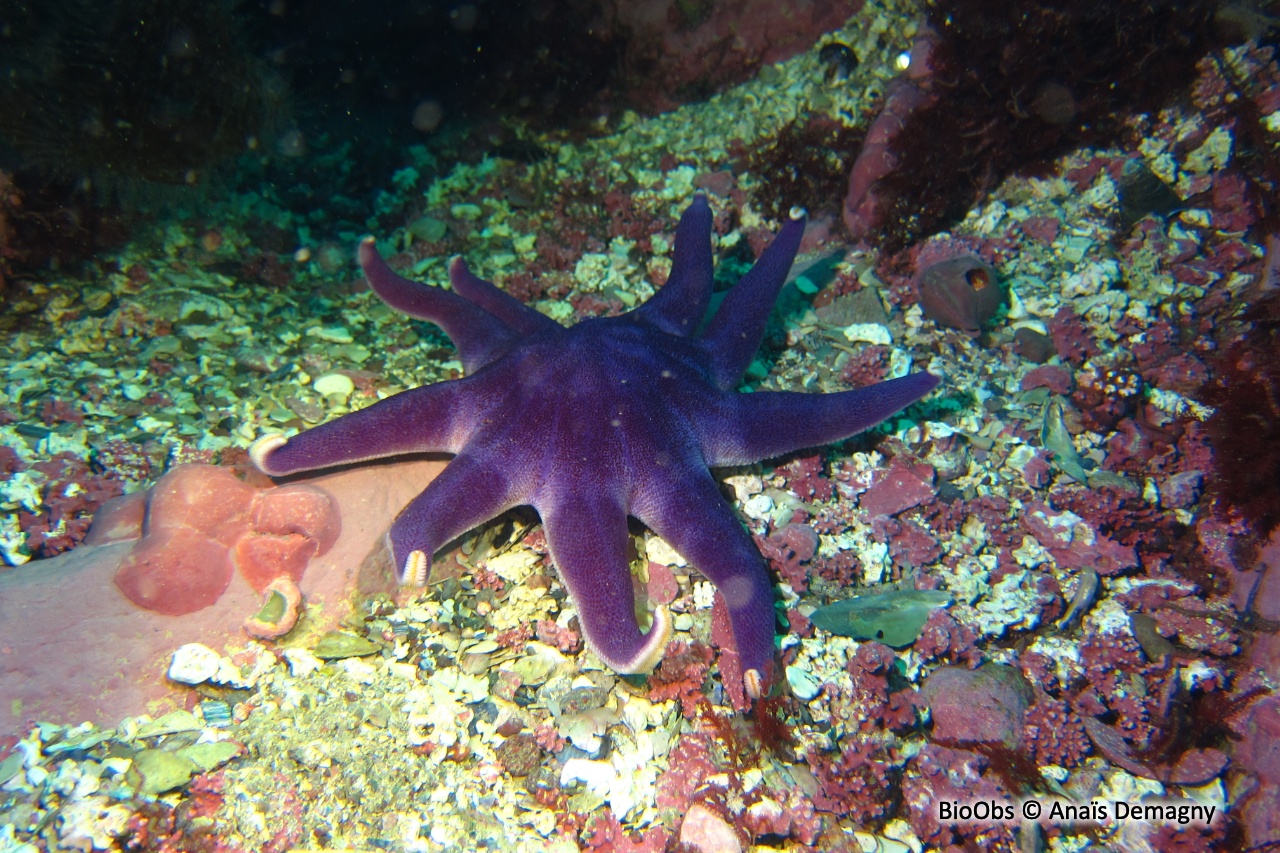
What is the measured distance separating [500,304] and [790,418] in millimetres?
2213

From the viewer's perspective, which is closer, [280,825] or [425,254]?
[280,825]

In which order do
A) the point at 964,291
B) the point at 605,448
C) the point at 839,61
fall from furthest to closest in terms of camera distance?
the point at 839,61 → the point at 964,291 → the point at 605,448

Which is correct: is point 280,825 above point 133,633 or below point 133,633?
below

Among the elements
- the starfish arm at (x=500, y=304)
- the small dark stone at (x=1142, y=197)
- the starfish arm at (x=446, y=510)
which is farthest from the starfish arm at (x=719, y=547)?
the small dark stone at (x=1142, y=197)

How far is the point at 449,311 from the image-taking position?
415 cm

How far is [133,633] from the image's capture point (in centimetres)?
316

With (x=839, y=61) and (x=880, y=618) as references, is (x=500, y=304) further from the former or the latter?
(x=839, y=61)

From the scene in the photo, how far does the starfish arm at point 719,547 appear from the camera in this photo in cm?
305

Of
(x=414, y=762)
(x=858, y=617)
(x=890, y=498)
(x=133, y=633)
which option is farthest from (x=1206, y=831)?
(x=133, y=633)

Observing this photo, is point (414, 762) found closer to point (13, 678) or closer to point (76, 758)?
point (76, 758)

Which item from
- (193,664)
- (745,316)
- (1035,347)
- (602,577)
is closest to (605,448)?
(602,577)

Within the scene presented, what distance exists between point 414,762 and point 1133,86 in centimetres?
805

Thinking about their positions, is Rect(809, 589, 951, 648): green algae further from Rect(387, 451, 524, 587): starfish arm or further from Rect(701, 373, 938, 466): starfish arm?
Rect(387, 451, 524, 587): starfish arm

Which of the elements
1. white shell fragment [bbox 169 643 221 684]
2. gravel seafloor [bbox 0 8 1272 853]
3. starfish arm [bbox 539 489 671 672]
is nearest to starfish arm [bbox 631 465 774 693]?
starfish arm [bbox 539 489 671 672]
